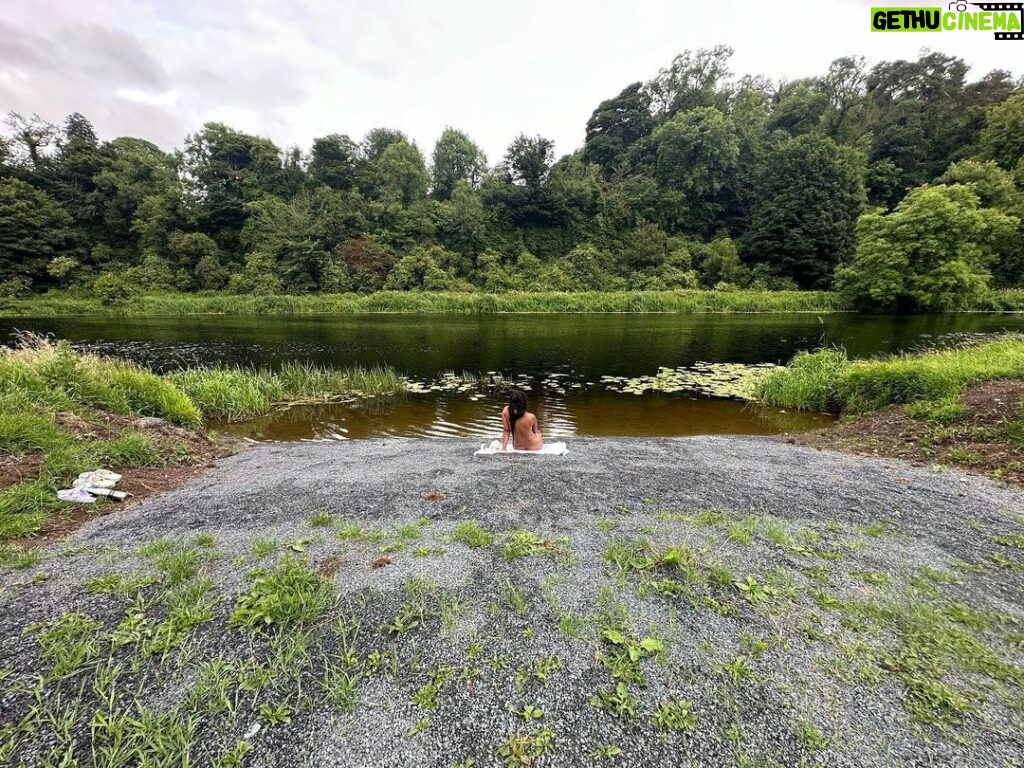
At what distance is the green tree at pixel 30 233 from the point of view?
47500mm

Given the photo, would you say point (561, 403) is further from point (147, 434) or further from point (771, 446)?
point (147, 434)

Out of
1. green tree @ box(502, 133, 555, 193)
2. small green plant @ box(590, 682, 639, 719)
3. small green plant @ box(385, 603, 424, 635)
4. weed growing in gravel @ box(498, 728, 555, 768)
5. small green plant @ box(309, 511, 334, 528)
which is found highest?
green tree @ box(502, 133, 555, 193)

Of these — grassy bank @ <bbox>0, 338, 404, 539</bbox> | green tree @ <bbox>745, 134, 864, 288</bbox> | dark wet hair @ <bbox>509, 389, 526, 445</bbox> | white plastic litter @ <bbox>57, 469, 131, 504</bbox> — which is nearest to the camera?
grassy bank @ <bbox>0, 338, 404, 539</bbox>

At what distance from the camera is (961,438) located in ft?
24.6

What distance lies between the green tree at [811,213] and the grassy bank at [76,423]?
58796mm

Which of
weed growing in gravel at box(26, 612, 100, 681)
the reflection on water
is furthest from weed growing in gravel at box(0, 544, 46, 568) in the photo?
the reflection on water

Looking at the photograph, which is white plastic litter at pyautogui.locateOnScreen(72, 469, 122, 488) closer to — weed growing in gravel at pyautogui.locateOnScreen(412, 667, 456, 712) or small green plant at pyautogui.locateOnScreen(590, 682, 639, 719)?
weed growing in gravel at pyautogui.locateOnScreen(412, 667, 456, 712)

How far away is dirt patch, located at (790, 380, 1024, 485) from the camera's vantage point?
22.1ft

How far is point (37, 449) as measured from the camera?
6.27m

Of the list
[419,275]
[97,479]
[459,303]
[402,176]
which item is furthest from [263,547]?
[402,176]

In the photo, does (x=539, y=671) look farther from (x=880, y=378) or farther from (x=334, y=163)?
(x=334, y=163)

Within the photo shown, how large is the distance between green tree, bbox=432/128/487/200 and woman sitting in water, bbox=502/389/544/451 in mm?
73016

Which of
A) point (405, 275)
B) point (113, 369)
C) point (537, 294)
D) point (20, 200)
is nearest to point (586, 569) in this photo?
point (113, 369)

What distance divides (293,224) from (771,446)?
2452 inches
